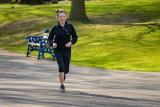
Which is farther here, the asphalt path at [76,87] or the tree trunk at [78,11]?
the tree trunk at [78,11]

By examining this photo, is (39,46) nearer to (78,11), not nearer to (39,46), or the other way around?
(39,46)

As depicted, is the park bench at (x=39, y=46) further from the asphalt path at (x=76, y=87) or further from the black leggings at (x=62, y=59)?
the black leggings at (x=62, y=59)

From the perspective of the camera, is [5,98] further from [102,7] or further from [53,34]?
[102,7]

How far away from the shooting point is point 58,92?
13781mm

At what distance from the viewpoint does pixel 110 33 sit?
3284cm

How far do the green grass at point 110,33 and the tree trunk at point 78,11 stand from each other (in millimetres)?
735

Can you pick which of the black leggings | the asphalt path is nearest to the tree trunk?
the asphalt path

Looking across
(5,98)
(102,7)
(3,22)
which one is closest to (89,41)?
(3,22)

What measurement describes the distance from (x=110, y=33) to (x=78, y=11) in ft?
18.7

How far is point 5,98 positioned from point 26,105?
3.45 feet

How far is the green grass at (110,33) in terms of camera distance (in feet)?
79.2

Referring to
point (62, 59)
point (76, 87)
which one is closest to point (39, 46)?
point (76, 87)

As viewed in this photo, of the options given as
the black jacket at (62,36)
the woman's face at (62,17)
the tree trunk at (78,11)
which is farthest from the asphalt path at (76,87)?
the tree trunk at (78,11)

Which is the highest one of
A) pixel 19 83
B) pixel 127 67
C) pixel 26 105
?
pixel 26 105
